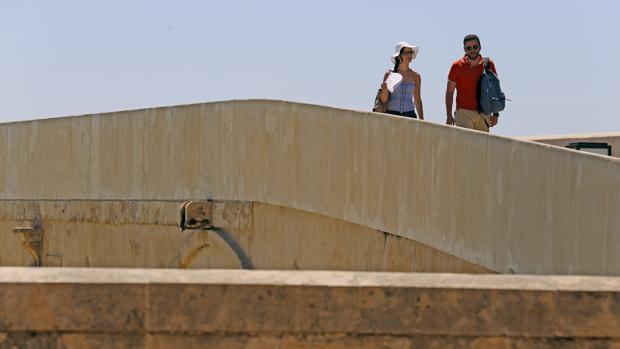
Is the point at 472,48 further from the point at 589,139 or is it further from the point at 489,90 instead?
the point at 589,139

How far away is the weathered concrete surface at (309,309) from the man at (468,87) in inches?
304

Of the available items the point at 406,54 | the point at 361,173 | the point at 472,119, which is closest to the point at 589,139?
the point at 472,119

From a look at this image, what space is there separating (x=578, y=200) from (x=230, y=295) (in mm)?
5146

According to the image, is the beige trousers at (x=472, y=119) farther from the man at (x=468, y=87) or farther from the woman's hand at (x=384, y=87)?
the woman's hand at (x=384, y=87)

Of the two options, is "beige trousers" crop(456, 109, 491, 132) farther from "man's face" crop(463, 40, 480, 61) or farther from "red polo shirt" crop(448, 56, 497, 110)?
"man's face" crop(463, 40, 480, 61)

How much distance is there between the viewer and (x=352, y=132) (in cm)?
1316

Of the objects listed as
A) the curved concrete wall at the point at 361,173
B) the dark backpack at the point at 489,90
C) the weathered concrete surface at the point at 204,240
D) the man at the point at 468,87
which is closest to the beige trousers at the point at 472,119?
the man at the point at 468,87

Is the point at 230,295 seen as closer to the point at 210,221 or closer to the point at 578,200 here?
the point at 578,200

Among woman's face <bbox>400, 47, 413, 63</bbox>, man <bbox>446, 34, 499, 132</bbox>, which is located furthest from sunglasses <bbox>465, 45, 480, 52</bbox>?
woman's face <bbox>400, 47, 413, 63</bbox>

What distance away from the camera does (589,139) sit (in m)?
18.8

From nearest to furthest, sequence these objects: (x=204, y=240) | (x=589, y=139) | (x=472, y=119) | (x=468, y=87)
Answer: (x=468, y=87) → (x=472, y=119) → (x=204, y=240) → (x=589, y=139)

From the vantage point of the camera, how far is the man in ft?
41.4

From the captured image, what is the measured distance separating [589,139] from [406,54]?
6964 mm

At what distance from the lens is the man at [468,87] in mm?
12633
